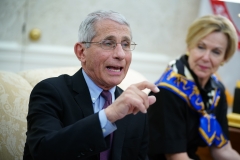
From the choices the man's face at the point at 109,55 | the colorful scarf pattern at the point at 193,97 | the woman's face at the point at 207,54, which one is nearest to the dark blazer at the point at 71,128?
the man's face at the point at 109,55

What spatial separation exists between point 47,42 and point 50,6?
1.06ft

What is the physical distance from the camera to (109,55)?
1.52 meters

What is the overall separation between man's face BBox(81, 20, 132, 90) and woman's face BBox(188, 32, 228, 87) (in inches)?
39.7

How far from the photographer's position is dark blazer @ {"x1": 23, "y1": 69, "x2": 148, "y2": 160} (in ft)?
4.09

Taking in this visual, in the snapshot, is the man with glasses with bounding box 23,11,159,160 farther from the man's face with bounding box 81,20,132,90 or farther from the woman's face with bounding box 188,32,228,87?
the woman's face with bounding box 188,32,228,87

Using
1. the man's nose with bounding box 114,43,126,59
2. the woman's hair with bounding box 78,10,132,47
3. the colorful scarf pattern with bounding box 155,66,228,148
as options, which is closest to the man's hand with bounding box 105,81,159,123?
the man's nose with bounding box 114,43,126,59

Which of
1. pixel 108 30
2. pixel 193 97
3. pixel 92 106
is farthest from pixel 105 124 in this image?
pixel 193 97

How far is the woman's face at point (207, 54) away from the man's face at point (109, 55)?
1.01m

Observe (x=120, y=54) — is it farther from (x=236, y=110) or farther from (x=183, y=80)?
(x=236, y=110)

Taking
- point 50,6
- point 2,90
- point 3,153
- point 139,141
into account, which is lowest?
Answer: point 3,153

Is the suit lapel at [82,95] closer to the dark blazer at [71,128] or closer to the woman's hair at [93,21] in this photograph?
the dark blazer at [71,128]

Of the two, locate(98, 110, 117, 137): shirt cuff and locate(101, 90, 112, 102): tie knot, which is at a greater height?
locate(101, 90, 112, 102): tie knot

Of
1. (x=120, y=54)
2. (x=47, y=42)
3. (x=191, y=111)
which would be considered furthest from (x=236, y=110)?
(x=120, y=54)

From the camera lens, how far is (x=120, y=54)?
151 cm
